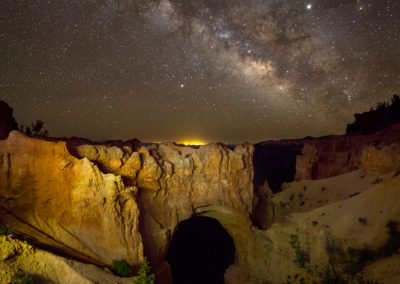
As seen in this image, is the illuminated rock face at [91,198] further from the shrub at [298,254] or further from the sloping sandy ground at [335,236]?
the shrub at [298,254]

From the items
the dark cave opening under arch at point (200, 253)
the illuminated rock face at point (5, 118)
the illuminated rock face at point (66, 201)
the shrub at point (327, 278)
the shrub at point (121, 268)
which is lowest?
the dark cave opening under arch at point (200, 253)

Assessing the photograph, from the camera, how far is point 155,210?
1506cm

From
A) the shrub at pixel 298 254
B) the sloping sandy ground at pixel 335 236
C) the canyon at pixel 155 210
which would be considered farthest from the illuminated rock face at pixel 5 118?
the shrub at pixel 298 254

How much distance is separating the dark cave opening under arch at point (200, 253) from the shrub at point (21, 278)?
1585cm

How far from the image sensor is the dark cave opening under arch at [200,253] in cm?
2164

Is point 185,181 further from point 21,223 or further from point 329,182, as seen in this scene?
point 329,182

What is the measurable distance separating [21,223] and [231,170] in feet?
41.2

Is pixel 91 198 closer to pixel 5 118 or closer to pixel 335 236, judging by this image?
pixel 335 236

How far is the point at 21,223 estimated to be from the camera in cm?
1002

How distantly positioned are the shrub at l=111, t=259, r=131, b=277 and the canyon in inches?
20.6

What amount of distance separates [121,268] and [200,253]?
1675 centimetres

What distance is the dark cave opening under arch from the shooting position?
21.6 meters

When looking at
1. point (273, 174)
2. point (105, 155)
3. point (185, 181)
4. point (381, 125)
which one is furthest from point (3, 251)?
point (381, 125)

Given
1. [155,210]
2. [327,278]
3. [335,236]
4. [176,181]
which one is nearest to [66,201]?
[155,210]
